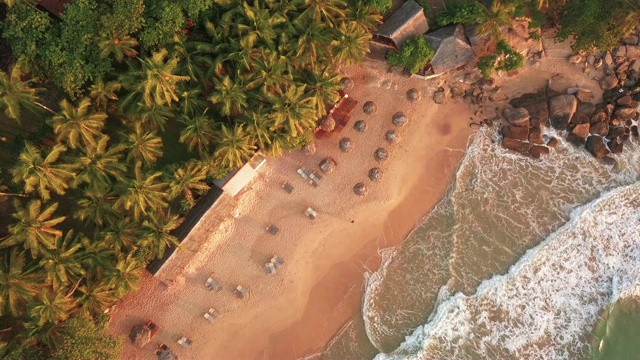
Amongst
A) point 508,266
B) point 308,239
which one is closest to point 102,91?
point 308,239

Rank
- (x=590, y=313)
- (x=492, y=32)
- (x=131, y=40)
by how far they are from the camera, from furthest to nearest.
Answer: (x=590, y=313)
(x=492, y=32)
(x=131, y=40)

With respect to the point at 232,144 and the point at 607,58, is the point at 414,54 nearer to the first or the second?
the point at 232,144

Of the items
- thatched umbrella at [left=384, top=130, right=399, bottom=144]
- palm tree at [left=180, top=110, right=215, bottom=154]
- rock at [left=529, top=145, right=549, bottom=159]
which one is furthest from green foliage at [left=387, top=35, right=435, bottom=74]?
palm tree at [left=180, top=110, right=215, bottom=154]

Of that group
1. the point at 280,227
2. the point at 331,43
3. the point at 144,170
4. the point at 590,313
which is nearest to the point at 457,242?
the point at 590,313

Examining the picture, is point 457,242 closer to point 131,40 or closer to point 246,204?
point 246,204

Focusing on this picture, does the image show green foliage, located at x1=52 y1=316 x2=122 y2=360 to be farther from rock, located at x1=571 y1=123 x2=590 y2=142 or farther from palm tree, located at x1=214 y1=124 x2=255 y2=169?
rock, located at x1=571 y1=123 x2=590 y2=142

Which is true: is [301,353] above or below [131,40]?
below

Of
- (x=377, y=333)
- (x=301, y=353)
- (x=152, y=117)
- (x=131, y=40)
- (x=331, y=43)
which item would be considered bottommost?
(x=377, y=333)
